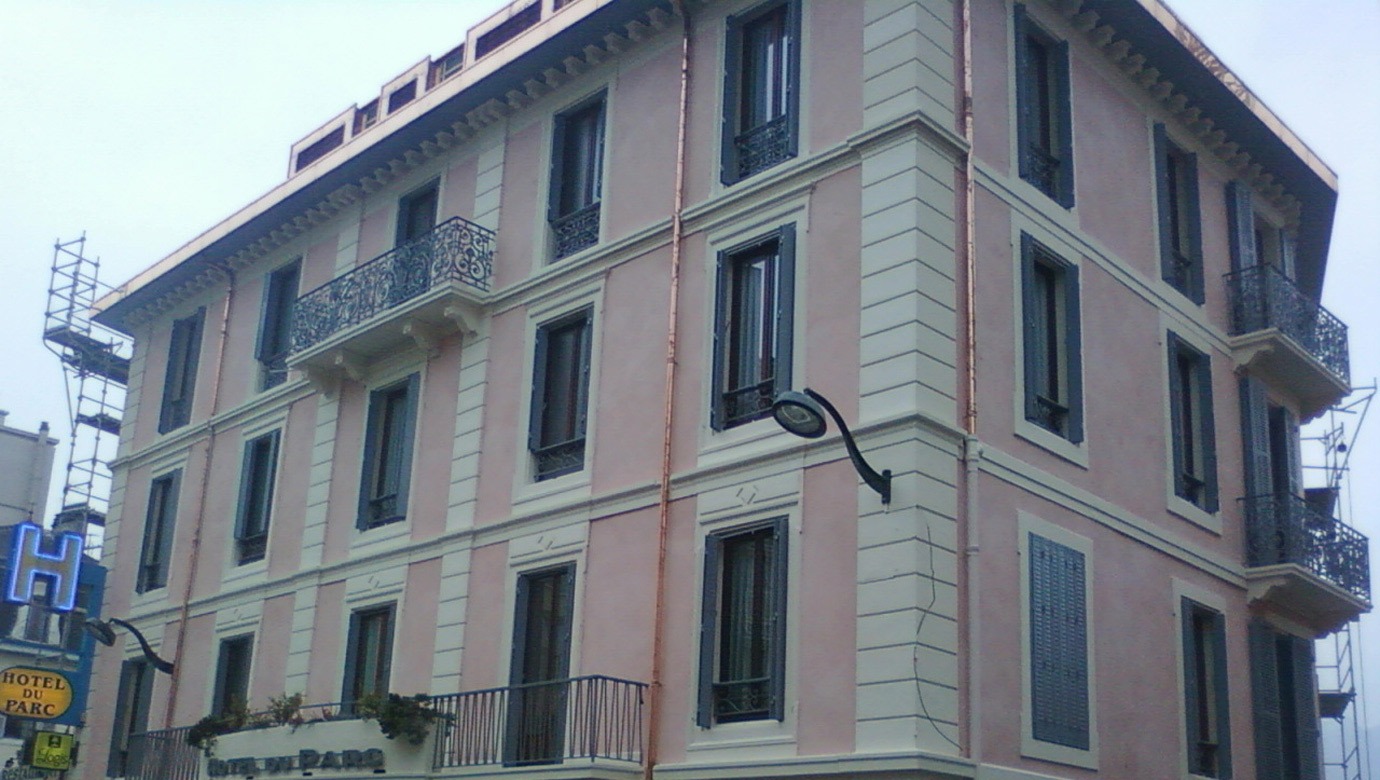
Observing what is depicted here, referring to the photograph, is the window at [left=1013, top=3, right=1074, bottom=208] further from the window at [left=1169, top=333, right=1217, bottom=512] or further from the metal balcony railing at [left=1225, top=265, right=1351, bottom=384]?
the metal balcony railing at [left=1225, top=265, right=1351, bottom=384]

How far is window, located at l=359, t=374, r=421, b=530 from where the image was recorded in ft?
75.6

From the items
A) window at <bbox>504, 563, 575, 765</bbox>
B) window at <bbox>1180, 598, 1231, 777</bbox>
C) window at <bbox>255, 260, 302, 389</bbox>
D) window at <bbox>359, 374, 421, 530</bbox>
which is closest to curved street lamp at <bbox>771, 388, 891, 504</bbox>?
window at <bbox>504, 563, 575, 765</bbox>

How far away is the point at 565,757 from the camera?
17.7 metres

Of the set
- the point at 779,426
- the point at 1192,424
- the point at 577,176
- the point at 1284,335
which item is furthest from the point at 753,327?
the point at 1284,335

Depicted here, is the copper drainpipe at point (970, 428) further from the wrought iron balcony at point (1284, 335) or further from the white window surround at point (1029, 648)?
the wrought iron balcony at point (1284, 335)

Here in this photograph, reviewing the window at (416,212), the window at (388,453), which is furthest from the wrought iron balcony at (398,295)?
the window at (416,212)

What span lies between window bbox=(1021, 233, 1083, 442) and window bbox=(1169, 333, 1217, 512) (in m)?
2.53

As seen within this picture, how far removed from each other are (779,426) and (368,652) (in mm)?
8087

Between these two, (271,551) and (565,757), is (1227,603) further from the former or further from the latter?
(271,551)

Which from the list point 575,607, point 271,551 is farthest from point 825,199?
point 271,551

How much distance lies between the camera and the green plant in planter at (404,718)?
63.1ft

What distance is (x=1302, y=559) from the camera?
2219 cm

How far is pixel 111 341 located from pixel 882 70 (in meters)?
24.6

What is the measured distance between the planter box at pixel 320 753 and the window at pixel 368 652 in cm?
139
